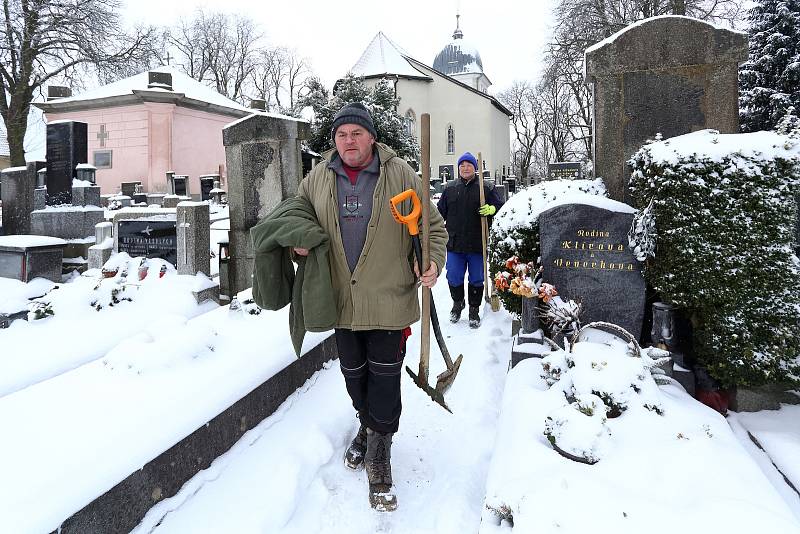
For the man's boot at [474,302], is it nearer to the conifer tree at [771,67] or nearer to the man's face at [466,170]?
the man's face at [466,170]

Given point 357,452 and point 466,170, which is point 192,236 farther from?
point 357,452

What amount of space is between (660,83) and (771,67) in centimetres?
1390

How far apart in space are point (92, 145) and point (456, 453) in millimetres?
25284

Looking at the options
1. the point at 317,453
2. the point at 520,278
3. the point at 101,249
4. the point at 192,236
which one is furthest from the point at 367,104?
the point at 317,453

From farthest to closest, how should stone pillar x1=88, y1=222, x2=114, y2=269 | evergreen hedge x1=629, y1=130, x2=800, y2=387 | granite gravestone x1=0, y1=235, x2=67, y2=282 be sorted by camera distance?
stone pillar x1=88, y1=222, x2=114, y2=269
granite gravestone x1=0, y1=235, x2=67, y2=282
evergreen hedge x1=629, y1=130, x2=800, y2=387

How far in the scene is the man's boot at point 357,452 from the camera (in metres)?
2.75

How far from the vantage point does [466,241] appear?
18.7 ft

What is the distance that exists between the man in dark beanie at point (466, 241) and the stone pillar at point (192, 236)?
3.06 m

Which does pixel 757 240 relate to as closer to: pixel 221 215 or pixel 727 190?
pixel 727 190

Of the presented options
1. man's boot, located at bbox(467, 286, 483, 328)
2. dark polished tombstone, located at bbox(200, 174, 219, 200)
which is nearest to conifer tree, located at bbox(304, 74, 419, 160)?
dark polished tombstone, located at bbox(200, 174, 219, 200)

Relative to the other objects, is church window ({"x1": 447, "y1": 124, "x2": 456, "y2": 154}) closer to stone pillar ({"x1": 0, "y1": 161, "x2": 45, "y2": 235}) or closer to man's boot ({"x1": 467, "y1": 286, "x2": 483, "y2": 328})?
stone pillar ({"x1": 0, "y1": 161, "x2": 45, "y2": 235})

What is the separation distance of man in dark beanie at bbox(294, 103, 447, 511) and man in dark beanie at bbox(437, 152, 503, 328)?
10.1 ft

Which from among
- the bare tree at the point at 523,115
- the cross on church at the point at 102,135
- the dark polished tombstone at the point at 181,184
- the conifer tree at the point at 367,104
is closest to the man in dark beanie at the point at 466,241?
the conifer tree at the point at 367,104

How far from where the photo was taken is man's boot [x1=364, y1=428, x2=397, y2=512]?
2.42 meters
